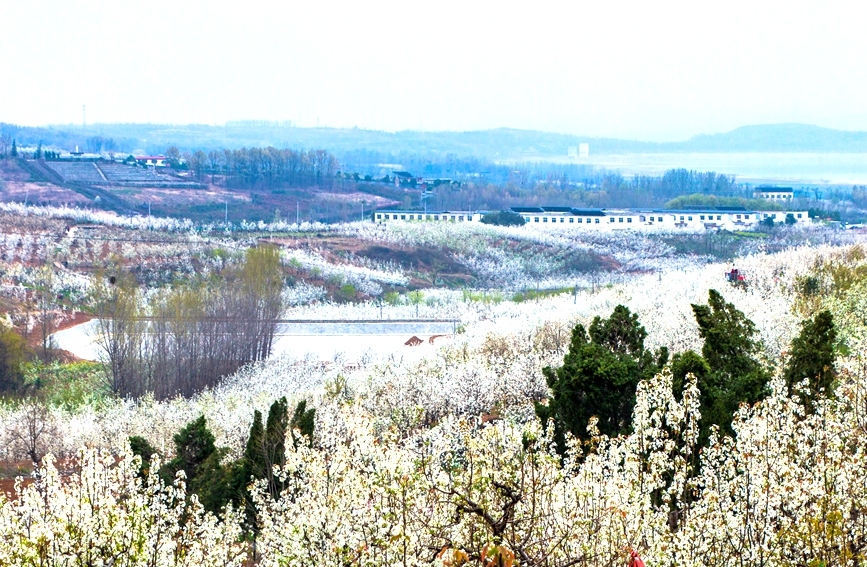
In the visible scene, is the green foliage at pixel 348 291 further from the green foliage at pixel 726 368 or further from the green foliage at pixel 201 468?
the green foliage at pixel 201 468

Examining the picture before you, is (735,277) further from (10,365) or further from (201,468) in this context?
(201,468)

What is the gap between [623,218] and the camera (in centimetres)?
8631

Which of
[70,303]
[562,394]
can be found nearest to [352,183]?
[70,303]

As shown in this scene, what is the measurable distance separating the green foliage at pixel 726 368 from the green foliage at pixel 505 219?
197 ft

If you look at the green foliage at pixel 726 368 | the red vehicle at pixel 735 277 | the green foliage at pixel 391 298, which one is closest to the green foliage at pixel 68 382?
the green foliage at pixel 726 368

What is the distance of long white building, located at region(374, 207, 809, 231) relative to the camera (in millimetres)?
83000

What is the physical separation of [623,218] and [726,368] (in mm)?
69122

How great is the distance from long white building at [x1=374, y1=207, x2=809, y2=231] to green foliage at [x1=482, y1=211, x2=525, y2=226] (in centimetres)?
64

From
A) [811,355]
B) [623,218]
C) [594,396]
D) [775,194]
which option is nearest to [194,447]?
[594,396]

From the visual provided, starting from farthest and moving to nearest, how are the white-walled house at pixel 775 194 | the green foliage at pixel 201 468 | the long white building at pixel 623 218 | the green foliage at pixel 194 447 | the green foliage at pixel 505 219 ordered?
the white-walled house at pixel 775 194
the long white building at pixel 623 218
the green foliage at pixel 505 219
the green foliage at pixel 194 447
the green foliage at pixel 201 468

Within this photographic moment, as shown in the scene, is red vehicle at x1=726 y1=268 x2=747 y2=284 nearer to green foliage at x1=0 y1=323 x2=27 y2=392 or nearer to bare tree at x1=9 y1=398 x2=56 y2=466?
bare tree at x1=9 y1=398 x2=56 y2=466

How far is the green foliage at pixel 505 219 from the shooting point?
3206 inches

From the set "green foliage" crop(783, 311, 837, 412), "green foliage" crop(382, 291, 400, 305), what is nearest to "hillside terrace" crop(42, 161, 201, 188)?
"green foliage" crop(382, 291, 400, 305)

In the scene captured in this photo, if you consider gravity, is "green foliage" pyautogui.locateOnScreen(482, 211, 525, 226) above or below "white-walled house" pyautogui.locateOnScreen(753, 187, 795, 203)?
below
